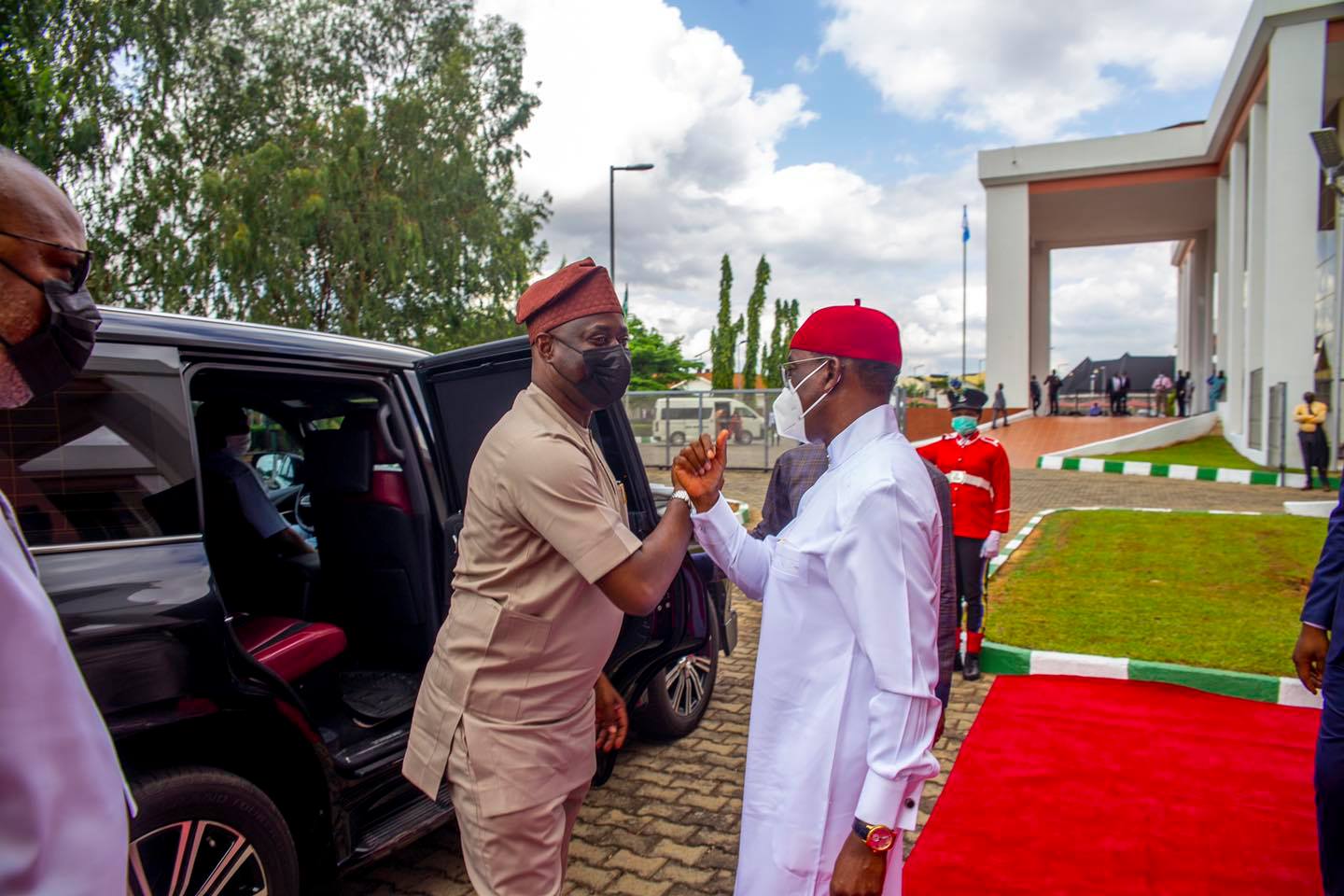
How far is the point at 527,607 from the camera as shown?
6.45 ft

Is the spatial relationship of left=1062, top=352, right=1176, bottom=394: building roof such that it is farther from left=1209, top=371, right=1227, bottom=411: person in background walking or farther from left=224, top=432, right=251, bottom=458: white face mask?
left=224, top=432, right=251, bottom=458: white face mask

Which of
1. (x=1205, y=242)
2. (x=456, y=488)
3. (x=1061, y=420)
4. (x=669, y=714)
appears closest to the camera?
(x=456, y=488)

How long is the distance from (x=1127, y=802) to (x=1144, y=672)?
214cm

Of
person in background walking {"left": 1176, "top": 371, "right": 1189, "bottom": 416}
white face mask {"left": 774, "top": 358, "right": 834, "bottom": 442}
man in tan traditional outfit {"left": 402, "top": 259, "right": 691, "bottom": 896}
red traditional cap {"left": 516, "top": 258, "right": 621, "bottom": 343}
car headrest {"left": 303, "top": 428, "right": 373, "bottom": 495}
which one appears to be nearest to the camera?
man in tan traditional outfit {"left": 402, "top": 259, "right": 691, "bottom": 896}

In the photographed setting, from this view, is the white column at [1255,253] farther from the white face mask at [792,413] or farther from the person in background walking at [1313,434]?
the white face mask at [792,413]

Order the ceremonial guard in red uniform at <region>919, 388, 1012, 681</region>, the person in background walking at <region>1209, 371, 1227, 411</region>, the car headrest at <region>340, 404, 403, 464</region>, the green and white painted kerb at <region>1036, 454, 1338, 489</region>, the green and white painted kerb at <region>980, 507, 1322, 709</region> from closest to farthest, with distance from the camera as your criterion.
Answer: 1. the car headrest at <region>340, 404, 403, 464</region>
2. the green and white painted kerb at <region>980, 507, 1322, 709</region>
3. the ceremonial guard in red uniform at <region>919, 388, 1012, 681</region>
4. the green and white painted kerb at <region>1036, 454, 1338, 489</region>
5. the person in background walking at <region>1209, 371, 1227, 411</region>

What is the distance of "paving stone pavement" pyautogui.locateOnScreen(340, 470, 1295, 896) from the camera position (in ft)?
11.3

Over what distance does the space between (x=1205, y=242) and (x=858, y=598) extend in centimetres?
4770

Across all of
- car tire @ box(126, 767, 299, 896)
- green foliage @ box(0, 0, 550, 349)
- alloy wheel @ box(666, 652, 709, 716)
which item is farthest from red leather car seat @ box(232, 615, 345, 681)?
green foliage @ box(0, 0, 550, 349)

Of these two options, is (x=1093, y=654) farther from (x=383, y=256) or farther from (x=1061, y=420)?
(x=1061, y=420)

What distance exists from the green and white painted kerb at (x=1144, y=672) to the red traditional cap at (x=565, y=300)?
519cm

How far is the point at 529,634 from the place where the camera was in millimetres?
1967

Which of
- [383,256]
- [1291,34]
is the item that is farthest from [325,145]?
[1291,34]

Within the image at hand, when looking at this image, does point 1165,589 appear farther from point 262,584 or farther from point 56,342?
point 56,342
